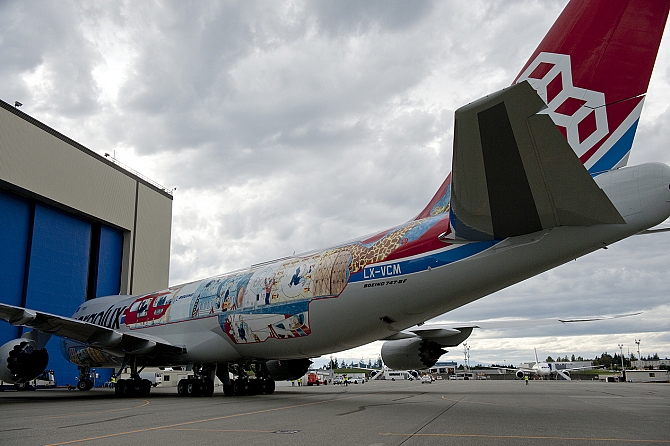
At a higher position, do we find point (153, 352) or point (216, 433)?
point (153, 352)

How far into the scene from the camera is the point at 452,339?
16219 millimetres

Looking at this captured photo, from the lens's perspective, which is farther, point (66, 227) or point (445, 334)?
point (66, 227)

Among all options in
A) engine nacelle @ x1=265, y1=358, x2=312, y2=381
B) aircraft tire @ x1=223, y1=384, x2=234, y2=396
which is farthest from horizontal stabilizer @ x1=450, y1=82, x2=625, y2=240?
aircraft tire @ x1=223, y1=384, x2=234, y2=396

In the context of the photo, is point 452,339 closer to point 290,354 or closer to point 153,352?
point 290,354

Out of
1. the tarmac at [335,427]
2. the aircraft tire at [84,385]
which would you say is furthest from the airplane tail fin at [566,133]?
the aircraft tire at [84,385]

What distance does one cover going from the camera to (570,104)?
29.4ft

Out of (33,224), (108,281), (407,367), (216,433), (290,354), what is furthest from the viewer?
(108,281)

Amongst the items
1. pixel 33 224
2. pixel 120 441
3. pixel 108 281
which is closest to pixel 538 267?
pixel 120 441

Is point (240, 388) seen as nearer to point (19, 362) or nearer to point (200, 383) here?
point (200, 383)

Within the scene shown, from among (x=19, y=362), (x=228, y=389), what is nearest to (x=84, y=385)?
(x=19, y=362)

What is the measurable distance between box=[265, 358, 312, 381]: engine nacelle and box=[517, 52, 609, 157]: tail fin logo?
1231 centimetres

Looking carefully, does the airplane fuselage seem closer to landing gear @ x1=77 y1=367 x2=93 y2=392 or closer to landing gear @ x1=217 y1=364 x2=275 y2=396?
landing gear @ x1=217 y1=364 x2=275 y2=396

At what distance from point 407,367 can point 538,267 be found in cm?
885

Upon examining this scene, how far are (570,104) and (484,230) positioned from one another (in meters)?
2.62
